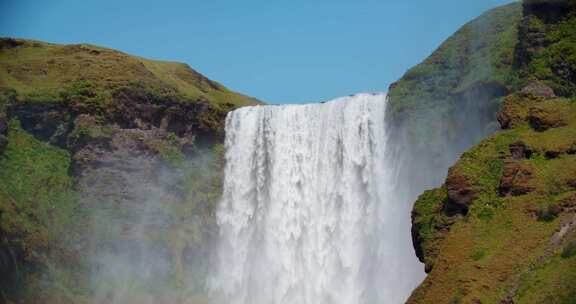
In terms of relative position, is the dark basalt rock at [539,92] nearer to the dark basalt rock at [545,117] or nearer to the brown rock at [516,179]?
the dark basalt rock at [545,117]

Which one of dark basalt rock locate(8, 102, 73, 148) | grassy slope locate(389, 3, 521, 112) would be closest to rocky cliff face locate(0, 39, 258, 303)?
dark basalt rock locate(8, 102, 73, 148)

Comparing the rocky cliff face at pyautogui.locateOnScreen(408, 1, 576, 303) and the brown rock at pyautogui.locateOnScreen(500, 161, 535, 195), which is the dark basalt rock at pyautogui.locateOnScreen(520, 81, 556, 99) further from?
the brown rock at pyautogui.locateOnScreen(500, 161, 535, 195)

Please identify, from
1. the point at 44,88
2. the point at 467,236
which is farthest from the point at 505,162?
the point at 44,88

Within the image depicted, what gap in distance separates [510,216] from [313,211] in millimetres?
23479

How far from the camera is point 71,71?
155ft

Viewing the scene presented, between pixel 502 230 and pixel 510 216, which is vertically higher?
pixel 510 216

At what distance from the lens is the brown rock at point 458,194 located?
2114cm

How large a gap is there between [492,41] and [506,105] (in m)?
15.7

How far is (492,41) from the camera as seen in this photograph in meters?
38.4

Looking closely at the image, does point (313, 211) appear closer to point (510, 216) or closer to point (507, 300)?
point (510, 216)

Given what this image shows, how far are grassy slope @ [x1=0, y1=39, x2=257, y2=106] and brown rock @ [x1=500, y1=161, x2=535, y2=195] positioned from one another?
30.2m

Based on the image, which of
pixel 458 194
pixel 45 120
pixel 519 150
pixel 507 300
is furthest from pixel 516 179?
pixel 45 120

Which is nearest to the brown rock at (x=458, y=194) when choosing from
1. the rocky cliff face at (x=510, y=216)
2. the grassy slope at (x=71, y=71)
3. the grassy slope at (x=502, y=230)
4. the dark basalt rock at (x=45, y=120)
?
the rocky cliff face at (x=510, y=216)

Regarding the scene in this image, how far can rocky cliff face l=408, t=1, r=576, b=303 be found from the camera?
58.1ft
